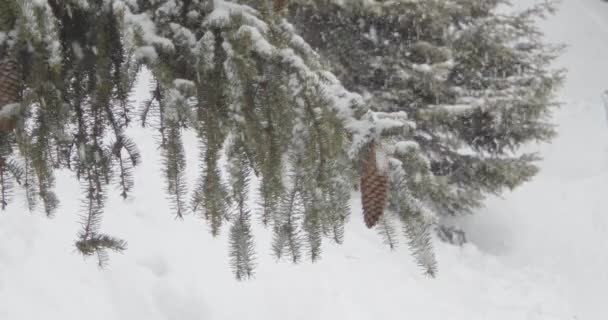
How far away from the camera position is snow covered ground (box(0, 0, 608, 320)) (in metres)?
4.49

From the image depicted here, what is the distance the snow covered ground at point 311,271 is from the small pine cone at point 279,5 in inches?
127

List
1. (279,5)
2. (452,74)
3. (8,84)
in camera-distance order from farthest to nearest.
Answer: (452,74)
(279,5)
(8,84)

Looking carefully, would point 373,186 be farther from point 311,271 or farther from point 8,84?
point 311,271

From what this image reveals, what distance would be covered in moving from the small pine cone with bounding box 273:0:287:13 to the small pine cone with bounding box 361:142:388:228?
53 cm

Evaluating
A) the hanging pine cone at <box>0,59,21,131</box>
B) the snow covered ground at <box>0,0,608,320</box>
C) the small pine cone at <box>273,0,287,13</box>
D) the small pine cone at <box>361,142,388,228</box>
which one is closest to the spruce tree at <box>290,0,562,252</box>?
the snow covered ground at <box>0,0,608,320</box>

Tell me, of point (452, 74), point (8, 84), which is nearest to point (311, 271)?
point (452, 74)

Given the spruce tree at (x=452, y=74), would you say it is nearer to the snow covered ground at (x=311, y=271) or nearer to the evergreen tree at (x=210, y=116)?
the snow covered ground at (x=311, y=271)

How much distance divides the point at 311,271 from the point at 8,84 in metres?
4.80

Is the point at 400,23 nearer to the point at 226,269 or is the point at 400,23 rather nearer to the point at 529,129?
the point at 529,129

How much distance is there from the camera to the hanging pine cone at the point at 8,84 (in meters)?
1.43

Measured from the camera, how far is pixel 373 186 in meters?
1.65

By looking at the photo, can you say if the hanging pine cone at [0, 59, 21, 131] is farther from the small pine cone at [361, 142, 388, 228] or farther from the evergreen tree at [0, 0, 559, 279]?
the small pine cone at [361, 142, 388, 228]

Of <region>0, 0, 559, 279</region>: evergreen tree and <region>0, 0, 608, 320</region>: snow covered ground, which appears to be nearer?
<region>0, 0, 559, 279</region>: evergreen tree

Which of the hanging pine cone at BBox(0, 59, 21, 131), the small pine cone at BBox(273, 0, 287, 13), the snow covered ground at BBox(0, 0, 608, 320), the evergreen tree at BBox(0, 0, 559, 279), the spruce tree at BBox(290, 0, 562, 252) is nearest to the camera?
the hanging pine cone at BBox(0, 59, 21, 131)
